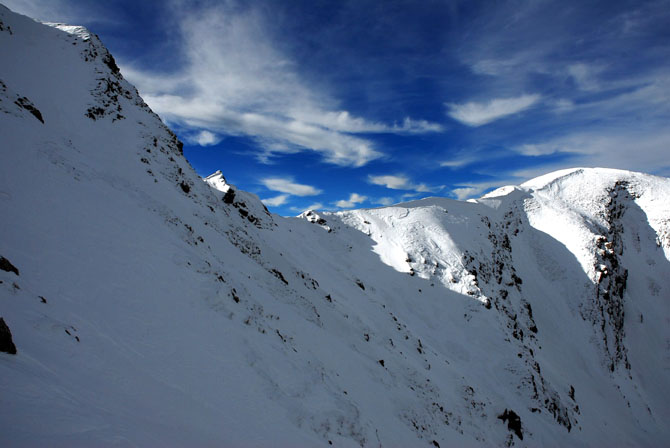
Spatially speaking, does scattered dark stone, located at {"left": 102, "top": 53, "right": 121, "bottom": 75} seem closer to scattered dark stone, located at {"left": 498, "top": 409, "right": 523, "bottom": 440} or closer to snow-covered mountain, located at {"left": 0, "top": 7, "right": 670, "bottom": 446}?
snow-covered mountain, located at {"left": 0, "top": 7, "right": 670, "bottom": 446}

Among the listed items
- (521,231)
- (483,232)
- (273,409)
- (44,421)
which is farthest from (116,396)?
(521,231)

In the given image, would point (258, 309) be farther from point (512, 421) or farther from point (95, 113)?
point (512, 421)

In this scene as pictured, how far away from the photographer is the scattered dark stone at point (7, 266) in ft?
24.6

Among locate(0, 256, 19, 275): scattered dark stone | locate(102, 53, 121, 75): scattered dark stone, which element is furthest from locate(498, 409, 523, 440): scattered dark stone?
locate(102, 53, 121, 75): scattered dark stone

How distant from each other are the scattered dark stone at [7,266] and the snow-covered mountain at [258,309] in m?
0.07

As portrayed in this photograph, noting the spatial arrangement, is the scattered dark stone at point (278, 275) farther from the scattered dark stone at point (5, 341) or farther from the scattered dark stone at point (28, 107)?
the scattered dark stone at point (5, 341)

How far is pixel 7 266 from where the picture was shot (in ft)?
25.1

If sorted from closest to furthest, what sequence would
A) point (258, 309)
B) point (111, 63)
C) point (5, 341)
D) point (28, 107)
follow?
1. point (5, 341)
2. point (258, 309)
3. point (28, 107)
4. point (111, 63)

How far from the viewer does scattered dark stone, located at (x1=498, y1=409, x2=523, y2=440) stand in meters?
23.3

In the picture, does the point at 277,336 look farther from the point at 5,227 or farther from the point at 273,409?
the point at 5,227

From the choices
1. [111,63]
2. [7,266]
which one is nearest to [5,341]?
[7,266]

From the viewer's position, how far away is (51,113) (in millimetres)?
19953

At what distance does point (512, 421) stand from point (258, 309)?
885 inches

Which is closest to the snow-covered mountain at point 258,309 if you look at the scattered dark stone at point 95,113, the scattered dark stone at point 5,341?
the scattered dark stone at point 5,341
